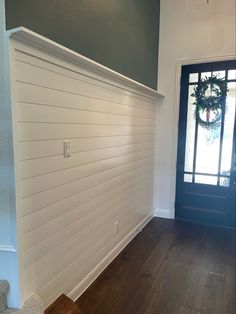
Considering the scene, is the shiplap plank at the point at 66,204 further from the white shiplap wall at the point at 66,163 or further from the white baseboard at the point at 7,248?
the white baseboard at the point at 7,248

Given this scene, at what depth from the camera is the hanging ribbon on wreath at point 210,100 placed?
341 cm

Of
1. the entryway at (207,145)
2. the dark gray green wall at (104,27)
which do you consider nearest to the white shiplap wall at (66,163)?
the dark gray green wall at (104,27)

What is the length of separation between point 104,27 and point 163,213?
113 inches

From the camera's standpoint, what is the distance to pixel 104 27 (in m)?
2.27

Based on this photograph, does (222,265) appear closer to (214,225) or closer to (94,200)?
(214,225)

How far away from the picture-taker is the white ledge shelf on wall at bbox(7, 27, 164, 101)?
131cm

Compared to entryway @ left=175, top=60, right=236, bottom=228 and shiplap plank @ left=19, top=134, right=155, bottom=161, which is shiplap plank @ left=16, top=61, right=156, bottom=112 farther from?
entryway @ left=175, top=60, right=236, bottom=228

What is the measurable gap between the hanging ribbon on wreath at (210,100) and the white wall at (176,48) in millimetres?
298

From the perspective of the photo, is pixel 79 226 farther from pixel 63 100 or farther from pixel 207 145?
pixel 207 145

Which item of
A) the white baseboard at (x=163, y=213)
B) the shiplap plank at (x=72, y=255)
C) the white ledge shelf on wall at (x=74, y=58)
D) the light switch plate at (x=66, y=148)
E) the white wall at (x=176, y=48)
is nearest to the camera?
the white ledge shelf on wall at (x=74, y=58)

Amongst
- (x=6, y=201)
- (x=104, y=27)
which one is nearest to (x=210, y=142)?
(x=104, y=27)

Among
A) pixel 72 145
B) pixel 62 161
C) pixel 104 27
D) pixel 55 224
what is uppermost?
pixel 104 27

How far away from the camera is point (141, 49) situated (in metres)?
3.16

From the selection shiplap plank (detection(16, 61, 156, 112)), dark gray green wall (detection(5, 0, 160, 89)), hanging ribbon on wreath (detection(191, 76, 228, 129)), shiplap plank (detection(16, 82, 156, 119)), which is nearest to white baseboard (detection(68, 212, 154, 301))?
shiplap plank (detection(16, 82, 156, 119))
